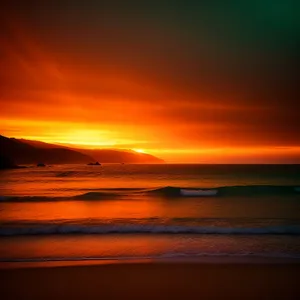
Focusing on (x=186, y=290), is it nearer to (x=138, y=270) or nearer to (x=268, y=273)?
(x=138, y=270)

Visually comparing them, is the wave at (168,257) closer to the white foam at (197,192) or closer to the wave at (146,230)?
the wave at (146,230)

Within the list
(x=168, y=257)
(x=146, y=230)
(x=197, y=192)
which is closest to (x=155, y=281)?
(x=168, y=257)

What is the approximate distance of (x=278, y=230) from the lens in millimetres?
11914

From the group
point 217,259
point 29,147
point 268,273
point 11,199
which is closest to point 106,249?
point 217,259

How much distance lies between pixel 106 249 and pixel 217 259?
9.27 ft

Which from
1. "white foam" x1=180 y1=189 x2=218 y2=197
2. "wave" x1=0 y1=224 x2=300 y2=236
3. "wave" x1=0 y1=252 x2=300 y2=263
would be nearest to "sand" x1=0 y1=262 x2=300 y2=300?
"wave" x1=0 y1=252 x2=300 y2=263

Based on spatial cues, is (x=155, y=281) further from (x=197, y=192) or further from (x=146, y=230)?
(x=197, y=192)

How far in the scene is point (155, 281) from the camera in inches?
271

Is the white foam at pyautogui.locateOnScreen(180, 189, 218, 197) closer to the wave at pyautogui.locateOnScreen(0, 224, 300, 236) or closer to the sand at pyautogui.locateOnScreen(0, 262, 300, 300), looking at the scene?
the wave at pyautogui.locateOnScreen(0, 224, 300, 236)

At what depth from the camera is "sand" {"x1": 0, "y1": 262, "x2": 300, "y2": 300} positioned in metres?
6.25

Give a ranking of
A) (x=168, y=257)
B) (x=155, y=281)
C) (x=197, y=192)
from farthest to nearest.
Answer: (x=197, y=192) < (x=168, y=257) < (x=155, y=281)

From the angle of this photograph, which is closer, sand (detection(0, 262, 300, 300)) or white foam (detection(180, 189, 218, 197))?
sand (detection(0, 262, 300, 300))

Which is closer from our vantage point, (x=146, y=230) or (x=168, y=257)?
(x=168, y=257)

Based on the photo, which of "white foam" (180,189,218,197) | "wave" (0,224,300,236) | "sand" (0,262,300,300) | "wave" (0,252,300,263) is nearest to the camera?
"sand" (0,262,300,300)
